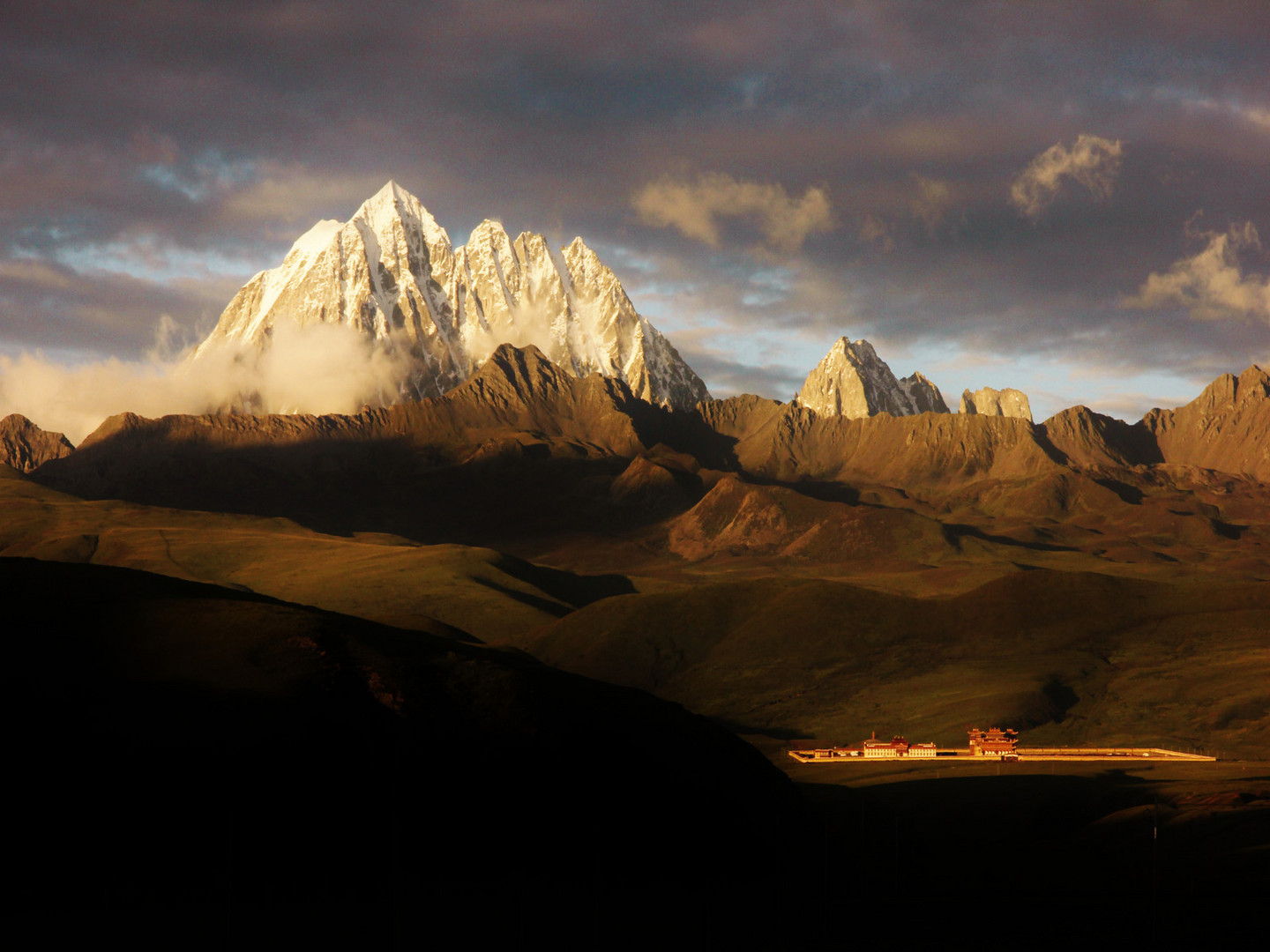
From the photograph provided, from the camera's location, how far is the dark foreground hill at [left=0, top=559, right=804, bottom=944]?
88.4 metres

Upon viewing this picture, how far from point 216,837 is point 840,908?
43.6m

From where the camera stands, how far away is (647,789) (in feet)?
364

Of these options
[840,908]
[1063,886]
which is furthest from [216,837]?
[1063,886]

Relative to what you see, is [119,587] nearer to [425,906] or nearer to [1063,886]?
[425,906]

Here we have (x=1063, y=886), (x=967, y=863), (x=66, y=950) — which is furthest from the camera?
(x=967, y=863)

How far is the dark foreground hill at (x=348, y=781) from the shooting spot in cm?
8844

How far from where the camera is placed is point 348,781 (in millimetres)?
99625

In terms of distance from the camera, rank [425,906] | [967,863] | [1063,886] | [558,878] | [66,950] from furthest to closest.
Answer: [967,863]
[1063,886]
[558,878]
[425,906]
[66,950]

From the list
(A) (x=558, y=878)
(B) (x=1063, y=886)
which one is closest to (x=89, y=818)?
(A) (x=558, y=878)

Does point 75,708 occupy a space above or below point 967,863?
above

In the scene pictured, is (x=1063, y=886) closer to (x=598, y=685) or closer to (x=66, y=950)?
(x=598, y=685)

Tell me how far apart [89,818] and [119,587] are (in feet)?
144

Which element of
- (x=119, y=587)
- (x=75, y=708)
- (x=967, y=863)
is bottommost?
(x=967, y=863)

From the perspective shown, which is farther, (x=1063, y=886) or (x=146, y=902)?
(x=1063, y=886)
